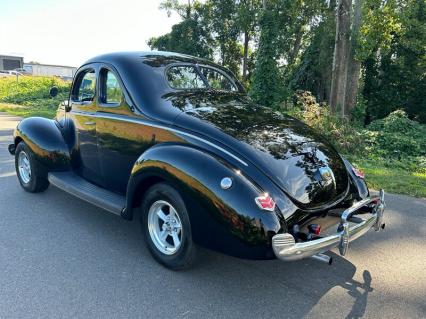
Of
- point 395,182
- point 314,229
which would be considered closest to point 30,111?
point 395,182

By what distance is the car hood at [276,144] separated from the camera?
3414mm

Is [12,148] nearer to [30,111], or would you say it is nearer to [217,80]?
[217,80]

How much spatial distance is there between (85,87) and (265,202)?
324 cm

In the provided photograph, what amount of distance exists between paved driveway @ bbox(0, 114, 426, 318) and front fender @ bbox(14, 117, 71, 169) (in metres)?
0.81

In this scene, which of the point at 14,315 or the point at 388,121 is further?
the point at 388,121

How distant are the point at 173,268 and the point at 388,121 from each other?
511 inches

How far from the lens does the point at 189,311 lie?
297cm

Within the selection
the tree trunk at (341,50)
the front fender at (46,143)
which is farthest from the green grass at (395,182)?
the tree trunk at (341,50)

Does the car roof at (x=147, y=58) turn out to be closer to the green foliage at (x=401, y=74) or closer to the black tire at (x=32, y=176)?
the black tire at (x=32, y=176)

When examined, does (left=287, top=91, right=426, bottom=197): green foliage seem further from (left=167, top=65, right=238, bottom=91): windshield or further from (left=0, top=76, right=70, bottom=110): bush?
(left=0, top=76, right=70, bottom=110): bush

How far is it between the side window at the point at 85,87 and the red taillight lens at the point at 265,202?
9.04 ft

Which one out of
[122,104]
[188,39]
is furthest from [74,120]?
[188,39]

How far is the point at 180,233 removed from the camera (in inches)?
139

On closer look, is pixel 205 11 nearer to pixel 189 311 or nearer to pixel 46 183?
pixel 46 183
